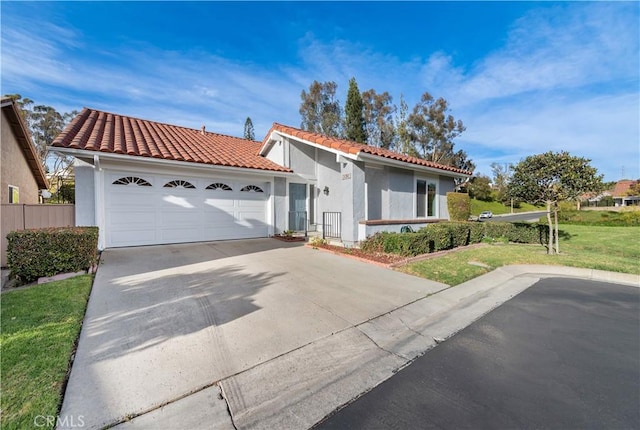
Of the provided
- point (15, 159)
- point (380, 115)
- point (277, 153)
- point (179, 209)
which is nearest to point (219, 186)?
point (179, 209)

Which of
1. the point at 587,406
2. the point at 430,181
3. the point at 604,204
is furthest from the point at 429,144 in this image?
the point at 604,204

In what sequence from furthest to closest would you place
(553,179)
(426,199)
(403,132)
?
1. (403,132)
2. (426,199)
3. (553,179)

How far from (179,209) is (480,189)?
171ft

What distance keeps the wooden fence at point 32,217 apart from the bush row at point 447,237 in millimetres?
8929

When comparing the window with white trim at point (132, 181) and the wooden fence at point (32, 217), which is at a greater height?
the window with white trim at point (132, 181)

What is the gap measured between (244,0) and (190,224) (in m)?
8.15

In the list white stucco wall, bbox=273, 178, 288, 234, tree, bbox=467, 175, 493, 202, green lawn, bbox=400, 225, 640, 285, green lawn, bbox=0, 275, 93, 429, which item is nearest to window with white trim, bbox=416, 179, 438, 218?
green lawn, bbox=400, 225, 640, 285

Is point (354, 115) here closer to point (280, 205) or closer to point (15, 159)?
point (280, 205)

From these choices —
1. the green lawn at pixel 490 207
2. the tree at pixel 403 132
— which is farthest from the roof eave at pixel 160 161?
the green lawn at pixel 490 207

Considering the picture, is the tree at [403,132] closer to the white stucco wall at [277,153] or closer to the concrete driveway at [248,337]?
the white stucco wall at [277,153]

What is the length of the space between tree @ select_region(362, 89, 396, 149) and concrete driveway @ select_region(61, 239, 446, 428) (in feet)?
98.5

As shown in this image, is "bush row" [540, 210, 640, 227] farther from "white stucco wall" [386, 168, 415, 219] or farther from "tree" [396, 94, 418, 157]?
"tree" [396, 94, 418, 157]

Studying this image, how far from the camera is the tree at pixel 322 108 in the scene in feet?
102

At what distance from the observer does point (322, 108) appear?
3177cm
